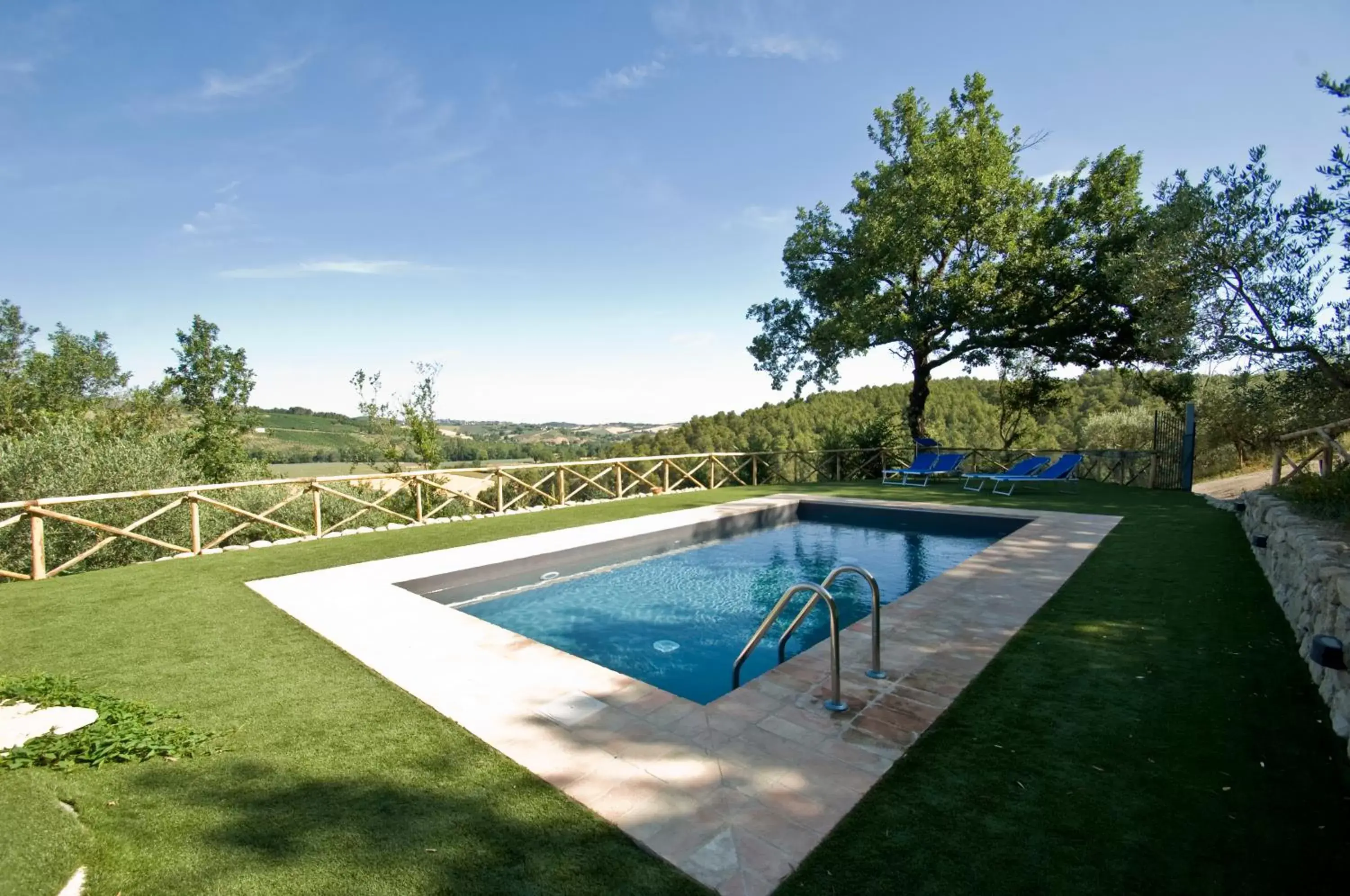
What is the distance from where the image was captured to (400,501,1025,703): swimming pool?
504cm

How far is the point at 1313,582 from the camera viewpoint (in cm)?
332

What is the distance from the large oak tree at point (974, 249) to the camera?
1332 cm

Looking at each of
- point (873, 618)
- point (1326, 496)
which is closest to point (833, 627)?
point (873, 618)

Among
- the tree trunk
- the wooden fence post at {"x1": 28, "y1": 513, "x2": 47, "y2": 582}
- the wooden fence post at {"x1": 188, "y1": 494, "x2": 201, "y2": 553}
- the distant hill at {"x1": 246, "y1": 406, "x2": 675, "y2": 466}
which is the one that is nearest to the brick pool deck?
the wooden fence post at {"x1": 188, "y1": 494, "x2": 201, "y2": 553}

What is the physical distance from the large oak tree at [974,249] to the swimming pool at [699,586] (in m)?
6.27

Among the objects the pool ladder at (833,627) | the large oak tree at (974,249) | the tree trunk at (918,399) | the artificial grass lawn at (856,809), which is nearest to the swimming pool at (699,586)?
the pool ladder at (833,627)

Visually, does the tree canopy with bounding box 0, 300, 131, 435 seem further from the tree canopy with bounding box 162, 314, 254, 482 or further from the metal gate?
the metal gate

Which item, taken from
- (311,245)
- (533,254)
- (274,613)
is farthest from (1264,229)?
(311,245)

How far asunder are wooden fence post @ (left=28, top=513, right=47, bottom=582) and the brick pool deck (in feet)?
10.7

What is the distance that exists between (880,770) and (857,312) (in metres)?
12.8

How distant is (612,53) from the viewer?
34.4 feet

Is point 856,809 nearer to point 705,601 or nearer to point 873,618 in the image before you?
point 873,618

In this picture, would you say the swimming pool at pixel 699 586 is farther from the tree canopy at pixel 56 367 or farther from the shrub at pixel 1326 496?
the tree canopy at pixel 56 367

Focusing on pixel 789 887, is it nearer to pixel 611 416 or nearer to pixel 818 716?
pixel 818 716
